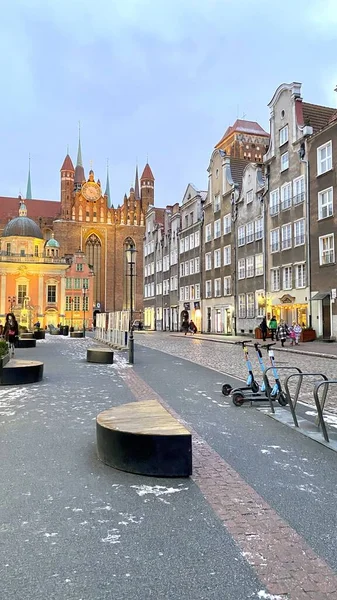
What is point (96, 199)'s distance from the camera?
336 feet

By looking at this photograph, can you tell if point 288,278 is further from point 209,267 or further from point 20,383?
point 20,383

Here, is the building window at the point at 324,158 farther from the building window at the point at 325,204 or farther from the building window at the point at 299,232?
the building window at the point at 299,232

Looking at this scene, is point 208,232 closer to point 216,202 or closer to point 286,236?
point 216,202

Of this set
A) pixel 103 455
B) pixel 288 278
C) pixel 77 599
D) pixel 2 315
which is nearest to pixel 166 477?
pixel 103 455

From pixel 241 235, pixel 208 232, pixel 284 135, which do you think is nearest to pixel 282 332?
pixel 241 235

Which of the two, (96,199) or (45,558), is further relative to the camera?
(96,199)

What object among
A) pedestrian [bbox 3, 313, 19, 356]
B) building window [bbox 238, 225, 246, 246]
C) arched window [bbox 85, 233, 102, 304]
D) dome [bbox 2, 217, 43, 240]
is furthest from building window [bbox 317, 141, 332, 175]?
arched window [bbox 85, 233, 102, 304]

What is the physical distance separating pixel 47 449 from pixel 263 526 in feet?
10.2

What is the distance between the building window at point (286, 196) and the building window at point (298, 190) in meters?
0.74

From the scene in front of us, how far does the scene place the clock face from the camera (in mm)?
102262

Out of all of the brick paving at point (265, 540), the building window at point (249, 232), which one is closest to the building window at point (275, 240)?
the building window at point (249, 232)

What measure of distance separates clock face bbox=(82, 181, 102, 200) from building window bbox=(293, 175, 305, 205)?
73339 mm

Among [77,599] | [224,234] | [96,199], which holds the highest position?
[96,199]

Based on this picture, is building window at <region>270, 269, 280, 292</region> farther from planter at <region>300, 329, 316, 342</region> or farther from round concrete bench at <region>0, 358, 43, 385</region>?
round concrete bench at <region>0, 358, 43, 385</region>
